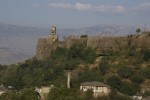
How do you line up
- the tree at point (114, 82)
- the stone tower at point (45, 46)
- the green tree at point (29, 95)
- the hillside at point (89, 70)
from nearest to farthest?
the green tree at point (29, 95)
the tree at point (114, 82)
the hillside at point (89, 70)
the stone tower at point (45, 46)

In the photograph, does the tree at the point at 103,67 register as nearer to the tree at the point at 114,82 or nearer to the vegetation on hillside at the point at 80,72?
the vegetation on hillside at the point at 80,72

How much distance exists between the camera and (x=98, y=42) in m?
67.5

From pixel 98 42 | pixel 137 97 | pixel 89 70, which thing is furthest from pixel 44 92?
pixel 98 42

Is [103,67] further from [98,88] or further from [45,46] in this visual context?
[45,46]

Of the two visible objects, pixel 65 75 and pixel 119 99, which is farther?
pixel 65 75

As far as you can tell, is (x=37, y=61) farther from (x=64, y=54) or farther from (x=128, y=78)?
(x=128, y=78)

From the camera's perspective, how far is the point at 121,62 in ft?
202

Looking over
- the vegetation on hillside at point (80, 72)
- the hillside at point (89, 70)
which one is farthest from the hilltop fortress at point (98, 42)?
the vegetation on hillside at point (80, 72)

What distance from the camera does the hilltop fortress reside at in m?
65.1

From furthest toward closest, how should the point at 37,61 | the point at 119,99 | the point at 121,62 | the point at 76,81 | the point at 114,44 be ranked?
1. the point at 37,61
2. the point at 114,44
3. the point at 121,62
4. the point at 76,81
5. the point at 119,99

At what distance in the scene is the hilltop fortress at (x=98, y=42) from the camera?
65.1 meters

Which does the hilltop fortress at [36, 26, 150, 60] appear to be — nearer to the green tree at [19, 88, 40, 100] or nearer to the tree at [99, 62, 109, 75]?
the tree at [99, 62, 109, 75]

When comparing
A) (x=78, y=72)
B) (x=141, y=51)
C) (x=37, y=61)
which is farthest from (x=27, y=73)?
(x=141, y=51)

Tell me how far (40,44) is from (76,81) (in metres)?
16.9
